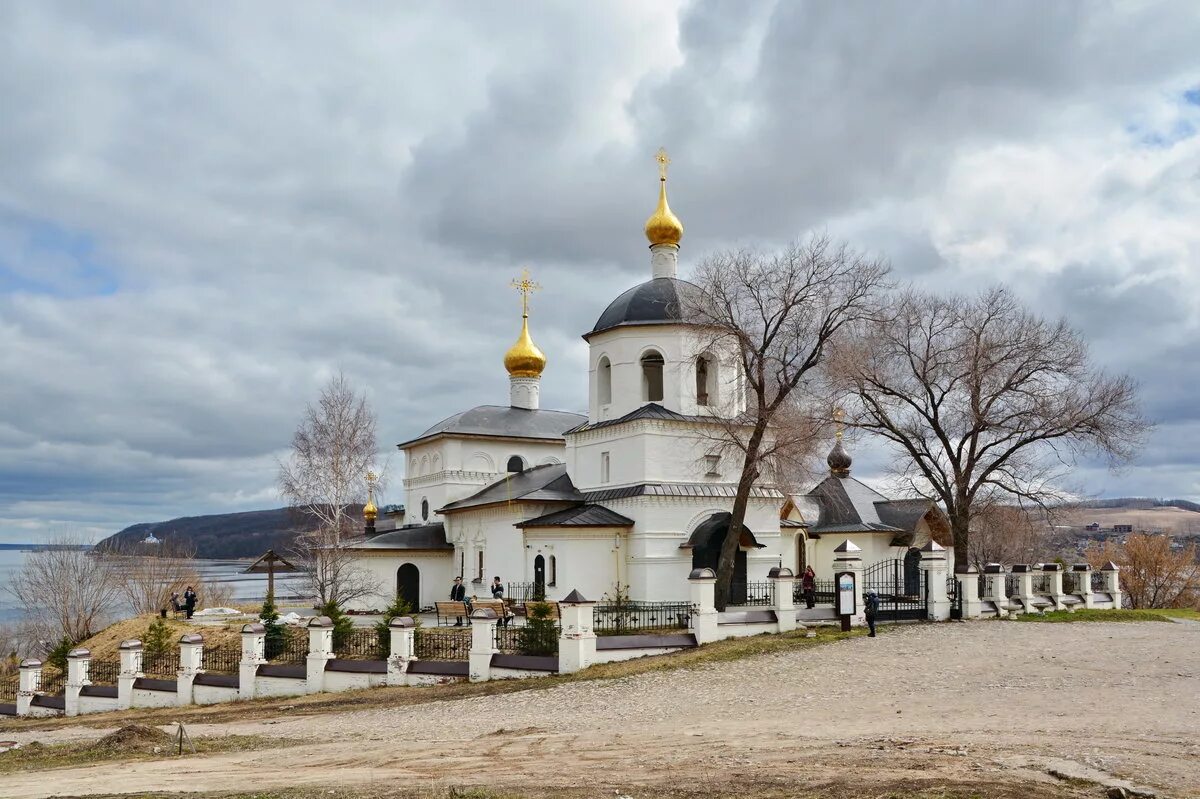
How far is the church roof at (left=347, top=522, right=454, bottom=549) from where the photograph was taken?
3250 cm

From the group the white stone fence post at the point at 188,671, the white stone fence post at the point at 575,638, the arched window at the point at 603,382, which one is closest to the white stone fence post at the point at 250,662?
the white stone fence post at the point at 188,671

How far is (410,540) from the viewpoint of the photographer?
33.1 m

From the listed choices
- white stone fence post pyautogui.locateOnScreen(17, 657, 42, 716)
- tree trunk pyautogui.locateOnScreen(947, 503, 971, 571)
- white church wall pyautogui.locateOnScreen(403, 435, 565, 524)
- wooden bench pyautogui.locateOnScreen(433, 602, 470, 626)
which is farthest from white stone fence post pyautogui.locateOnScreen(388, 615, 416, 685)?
white church wall pyautogui.locateOnScreen(403, 435, 565, 524)

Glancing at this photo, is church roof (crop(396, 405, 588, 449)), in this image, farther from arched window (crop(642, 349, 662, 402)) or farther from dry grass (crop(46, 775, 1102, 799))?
dry grass (crop(46, 775, 1102, 799))

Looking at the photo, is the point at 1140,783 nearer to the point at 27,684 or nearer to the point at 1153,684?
the point at 1153,684

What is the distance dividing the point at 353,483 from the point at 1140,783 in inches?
1020

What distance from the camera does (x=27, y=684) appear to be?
2503 centimetres

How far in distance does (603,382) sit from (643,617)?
26.2 feet

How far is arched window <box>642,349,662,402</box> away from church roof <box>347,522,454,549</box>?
29.4ft

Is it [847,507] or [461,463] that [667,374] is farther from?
[461,463]

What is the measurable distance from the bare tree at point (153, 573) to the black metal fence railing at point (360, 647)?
893 inches

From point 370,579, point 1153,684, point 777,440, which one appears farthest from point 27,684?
point 1153,684

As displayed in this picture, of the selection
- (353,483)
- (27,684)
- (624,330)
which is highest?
(624,330)

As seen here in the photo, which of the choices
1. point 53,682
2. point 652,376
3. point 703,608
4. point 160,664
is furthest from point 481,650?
point 53,682
